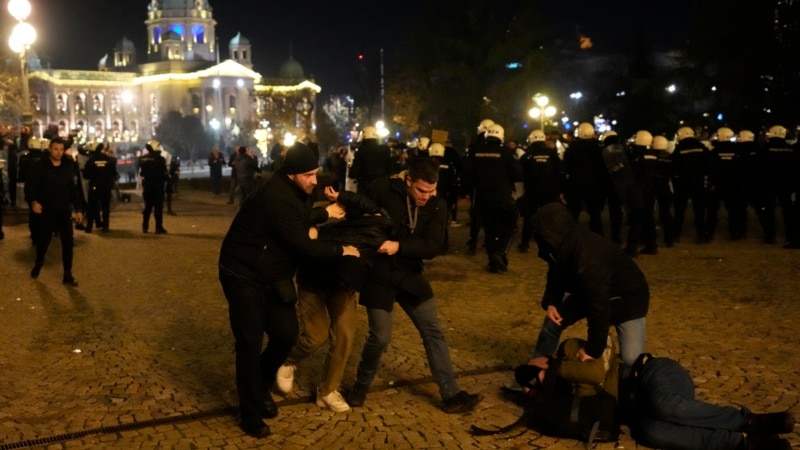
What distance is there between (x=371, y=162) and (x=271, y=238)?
857 centimetres

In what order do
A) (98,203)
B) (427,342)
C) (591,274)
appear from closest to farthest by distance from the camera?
(591,274)
(427,342)
(98,203)

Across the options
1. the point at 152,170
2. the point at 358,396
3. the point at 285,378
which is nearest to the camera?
the point at 358,396

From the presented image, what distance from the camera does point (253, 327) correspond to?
5.82 meters

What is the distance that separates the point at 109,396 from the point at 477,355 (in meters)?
3.06

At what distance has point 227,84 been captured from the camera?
129250 mm

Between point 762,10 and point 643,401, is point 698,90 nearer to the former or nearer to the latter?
point 762,10

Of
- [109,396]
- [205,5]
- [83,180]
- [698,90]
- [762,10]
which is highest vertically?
[205,5]

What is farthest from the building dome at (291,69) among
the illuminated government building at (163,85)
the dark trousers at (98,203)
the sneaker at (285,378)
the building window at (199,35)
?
the sneaker at (285,378)

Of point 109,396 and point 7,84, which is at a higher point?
point 7,84

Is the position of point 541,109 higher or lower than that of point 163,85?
lower

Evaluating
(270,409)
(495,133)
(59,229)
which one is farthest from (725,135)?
(270,409)

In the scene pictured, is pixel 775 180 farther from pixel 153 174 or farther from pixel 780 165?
pixel 153 174

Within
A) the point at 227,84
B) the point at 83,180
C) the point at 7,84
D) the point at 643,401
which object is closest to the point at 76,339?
the point at 643,401

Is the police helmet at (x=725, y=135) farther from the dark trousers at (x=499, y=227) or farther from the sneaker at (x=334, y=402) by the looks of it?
the sneaker at (x=334, y=402)
